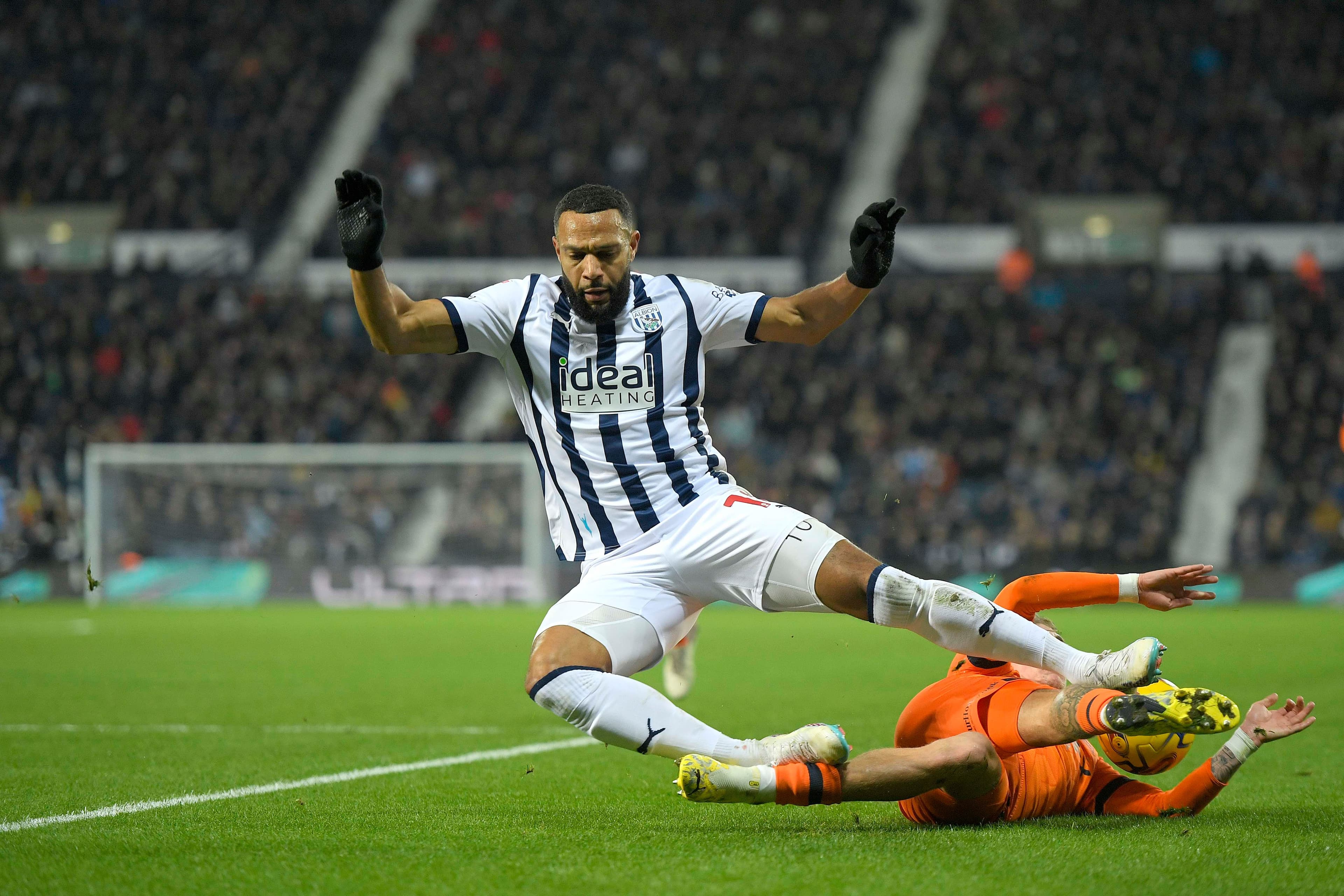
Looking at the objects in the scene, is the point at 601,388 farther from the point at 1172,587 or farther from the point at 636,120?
the point at 636,120

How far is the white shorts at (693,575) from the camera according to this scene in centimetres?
466

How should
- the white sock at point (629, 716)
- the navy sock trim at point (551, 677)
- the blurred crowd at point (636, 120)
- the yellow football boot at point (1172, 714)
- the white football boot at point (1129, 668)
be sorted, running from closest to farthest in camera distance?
the yellow football boot at point (1172, 714) < the white football boot at point (1129, 668) < the white sock at point (629, 716) < the navy sock trim at point (551, 677) < the blurred crowd at point (636, 120)

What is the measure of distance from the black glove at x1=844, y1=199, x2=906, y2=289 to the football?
5.20ft

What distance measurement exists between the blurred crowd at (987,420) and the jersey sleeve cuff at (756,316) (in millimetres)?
14602

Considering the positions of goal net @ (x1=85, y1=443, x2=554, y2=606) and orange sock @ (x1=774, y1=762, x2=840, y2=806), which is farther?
goal net @ (x1=85, y1=443, x2=554, y2=606)

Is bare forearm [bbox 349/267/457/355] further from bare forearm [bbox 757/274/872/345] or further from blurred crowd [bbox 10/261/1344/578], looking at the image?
blurred crowd [bbox 10/261/1344/578]

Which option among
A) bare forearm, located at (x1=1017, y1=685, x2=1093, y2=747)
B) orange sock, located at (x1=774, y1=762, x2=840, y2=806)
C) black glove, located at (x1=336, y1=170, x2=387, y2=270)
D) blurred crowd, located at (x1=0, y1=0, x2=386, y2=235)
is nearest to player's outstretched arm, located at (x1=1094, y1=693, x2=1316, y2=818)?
bare forearm, located at (x1=1017, y1=685, x2=1093, y2=747)

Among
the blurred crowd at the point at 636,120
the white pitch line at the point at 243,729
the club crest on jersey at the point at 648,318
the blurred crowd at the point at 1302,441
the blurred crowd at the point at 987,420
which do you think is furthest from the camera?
the blurred crowd at the point at 636,120

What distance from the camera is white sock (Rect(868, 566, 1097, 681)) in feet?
14.5

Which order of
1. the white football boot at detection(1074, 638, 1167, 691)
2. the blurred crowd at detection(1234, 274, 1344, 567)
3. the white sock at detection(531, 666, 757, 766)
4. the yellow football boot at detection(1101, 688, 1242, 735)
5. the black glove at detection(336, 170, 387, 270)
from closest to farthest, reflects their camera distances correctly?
the yellow football boot at detection(1101, 688, 1242, 735) < the white football boot at detection(1074, 638, 1167, 691) < the white sock at detection(531, 666, 757, 766) < the black glove at detection(336, 170, 387, 270) < the blurred crowd at detection(1234, 274, 1344, 567)

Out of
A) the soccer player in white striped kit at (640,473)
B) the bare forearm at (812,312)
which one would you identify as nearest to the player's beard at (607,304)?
the soccer player in white striped kit at (640,473)

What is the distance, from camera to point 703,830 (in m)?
4.46

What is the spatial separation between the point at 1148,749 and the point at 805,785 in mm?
1057

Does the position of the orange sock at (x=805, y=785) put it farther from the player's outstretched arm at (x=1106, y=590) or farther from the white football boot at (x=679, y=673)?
the white football boot at (x=679, y=673)
